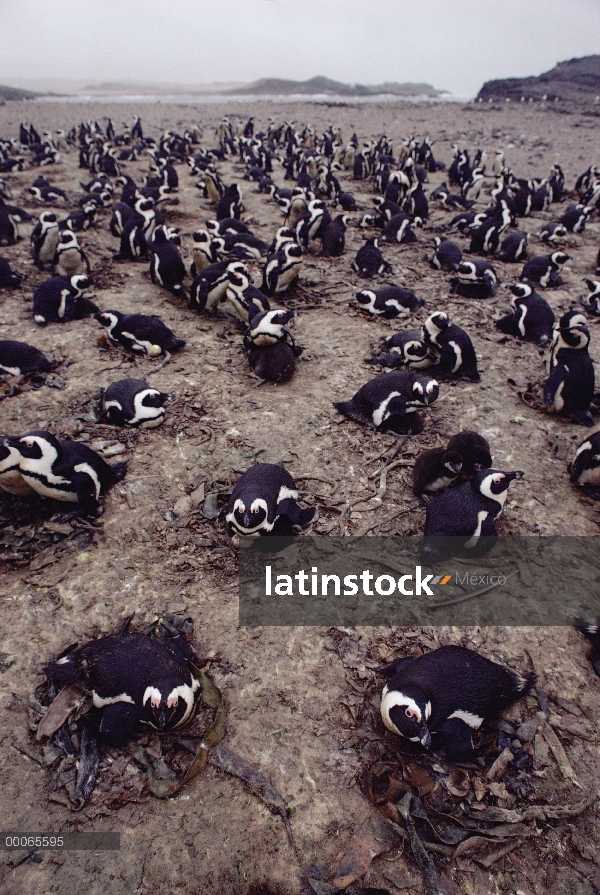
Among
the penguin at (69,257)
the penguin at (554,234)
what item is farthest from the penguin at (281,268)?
the penguin at (554,234)

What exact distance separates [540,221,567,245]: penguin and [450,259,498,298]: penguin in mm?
3475

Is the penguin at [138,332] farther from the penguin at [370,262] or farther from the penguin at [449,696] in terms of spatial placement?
the penguin at [449,696]

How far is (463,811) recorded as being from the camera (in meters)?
2.68

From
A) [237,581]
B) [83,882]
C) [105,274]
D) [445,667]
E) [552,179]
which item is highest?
[552,179]

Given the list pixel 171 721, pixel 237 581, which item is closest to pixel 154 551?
pixel 237 581

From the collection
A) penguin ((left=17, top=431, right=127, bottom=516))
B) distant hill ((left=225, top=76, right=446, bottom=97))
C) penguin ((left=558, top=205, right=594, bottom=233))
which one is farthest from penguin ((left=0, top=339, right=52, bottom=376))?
distant hill ((left=225, top=76, right=446, bottom=97))

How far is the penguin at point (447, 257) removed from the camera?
922 centimetres

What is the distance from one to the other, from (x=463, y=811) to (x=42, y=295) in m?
7.80

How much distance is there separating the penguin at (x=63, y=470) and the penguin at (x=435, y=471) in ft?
9.72

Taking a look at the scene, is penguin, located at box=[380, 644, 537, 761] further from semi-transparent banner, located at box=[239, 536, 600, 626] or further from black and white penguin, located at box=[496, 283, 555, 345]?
black and white penguin, located at box=[496, 283, 555, 345]

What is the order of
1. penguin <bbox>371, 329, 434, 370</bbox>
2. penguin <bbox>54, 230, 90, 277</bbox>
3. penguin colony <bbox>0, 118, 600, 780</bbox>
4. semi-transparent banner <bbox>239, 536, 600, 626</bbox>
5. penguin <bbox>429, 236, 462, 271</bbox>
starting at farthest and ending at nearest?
penguin <bbox>429, 236, 462, 271</bbox> < penguin <bbox>54, 230, 90, 277</bbox> < penguin <bbox>371, 329, 434, 370</bbox> < semi-transparent banner <bbox>239, 536, 600, 626</bbox> < penguin colony <bbox>0, 118, 600, 780</bbox>

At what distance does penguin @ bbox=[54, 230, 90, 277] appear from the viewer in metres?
8.49

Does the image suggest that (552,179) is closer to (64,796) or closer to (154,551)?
(154,551)

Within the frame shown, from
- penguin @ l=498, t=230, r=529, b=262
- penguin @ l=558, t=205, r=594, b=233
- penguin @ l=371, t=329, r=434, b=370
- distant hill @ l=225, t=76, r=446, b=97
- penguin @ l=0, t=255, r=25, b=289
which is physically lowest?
penguin @ l=371, t=329, r=434, b=370
